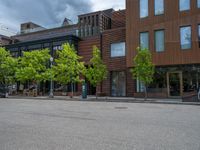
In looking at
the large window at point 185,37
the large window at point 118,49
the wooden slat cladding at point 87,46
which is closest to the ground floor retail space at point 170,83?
the large window at point 185,37

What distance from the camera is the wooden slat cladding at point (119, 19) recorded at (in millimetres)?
33716

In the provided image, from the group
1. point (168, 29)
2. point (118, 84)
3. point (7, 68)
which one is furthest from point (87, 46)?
point (7, 68)

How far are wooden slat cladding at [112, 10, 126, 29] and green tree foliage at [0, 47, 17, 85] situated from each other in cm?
1575

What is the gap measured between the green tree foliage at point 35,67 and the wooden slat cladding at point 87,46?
469 cm

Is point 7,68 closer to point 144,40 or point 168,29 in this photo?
point 144,40

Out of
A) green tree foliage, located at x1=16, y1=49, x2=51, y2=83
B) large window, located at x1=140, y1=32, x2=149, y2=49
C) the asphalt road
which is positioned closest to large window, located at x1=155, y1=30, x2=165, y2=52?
large window, located at x1=140, y1=32, x2=149, y2=49

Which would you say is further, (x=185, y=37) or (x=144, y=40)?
(x=144, y=40)

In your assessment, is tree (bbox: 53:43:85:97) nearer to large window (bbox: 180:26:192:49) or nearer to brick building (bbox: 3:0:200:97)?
brick building (bbox: 3:0:200:97)

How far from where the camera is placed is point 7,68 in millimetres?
34438

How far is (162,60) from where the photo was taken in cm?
2448

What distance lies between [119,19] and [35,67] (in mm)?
13701

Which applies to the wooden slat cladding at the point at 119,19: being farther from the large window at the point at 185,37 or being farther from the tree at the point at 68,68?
the large window at the point at 185,37

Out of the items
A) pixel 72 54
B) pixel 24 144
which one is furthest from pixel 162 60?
pixel 24 144

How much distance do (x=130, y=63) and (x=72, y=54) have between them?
703 cm
